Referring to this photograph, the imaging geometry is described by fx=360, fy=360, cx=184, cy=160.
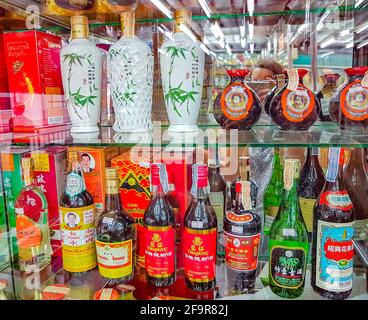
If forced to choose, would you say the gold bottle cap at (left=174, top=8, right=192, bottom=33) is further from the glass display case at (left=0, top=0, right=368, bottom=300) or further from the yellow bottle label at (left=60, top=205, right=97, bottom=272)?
the yellow bottle label at (left=60, top=205, right=97, bottom=272)

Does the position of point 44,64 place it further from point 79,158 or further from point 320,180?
point 320,180

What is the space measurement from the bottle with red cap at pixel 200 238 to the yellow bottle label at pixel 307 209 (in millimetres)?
281

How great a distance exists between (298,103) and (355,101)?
129 mm

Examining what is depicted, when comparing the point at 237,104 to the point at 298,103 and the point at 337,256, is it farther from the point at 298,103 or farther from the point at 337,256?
the point at 337,256

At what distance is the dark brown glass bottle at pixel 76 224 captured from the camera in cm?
101

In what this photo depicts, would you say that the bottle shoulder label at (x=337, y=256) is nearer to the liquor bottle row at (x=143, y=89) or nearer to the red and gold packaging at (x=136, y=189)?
the liquor bottle row at (x=143, y=89)

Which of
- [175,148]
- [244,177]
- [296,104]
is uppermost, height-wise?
[296,104]

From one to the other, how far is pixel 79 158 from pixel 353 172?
0.86 metres

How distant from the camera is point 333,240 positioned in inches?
35.4

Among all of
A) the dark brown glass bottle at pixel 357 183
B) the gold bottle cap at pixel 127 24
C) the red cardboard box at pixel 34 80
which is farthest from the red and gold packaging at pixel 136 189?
the dark brown glass bottle at pixel 357 183

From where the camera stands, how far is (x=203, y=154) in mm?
967

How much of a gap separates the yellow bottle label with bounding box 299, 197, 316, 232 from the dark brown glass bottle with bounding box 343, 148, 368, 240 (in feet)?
0.41

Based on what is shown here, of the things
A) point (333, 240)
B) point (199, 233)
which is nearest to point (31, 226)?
point (199, 233)
